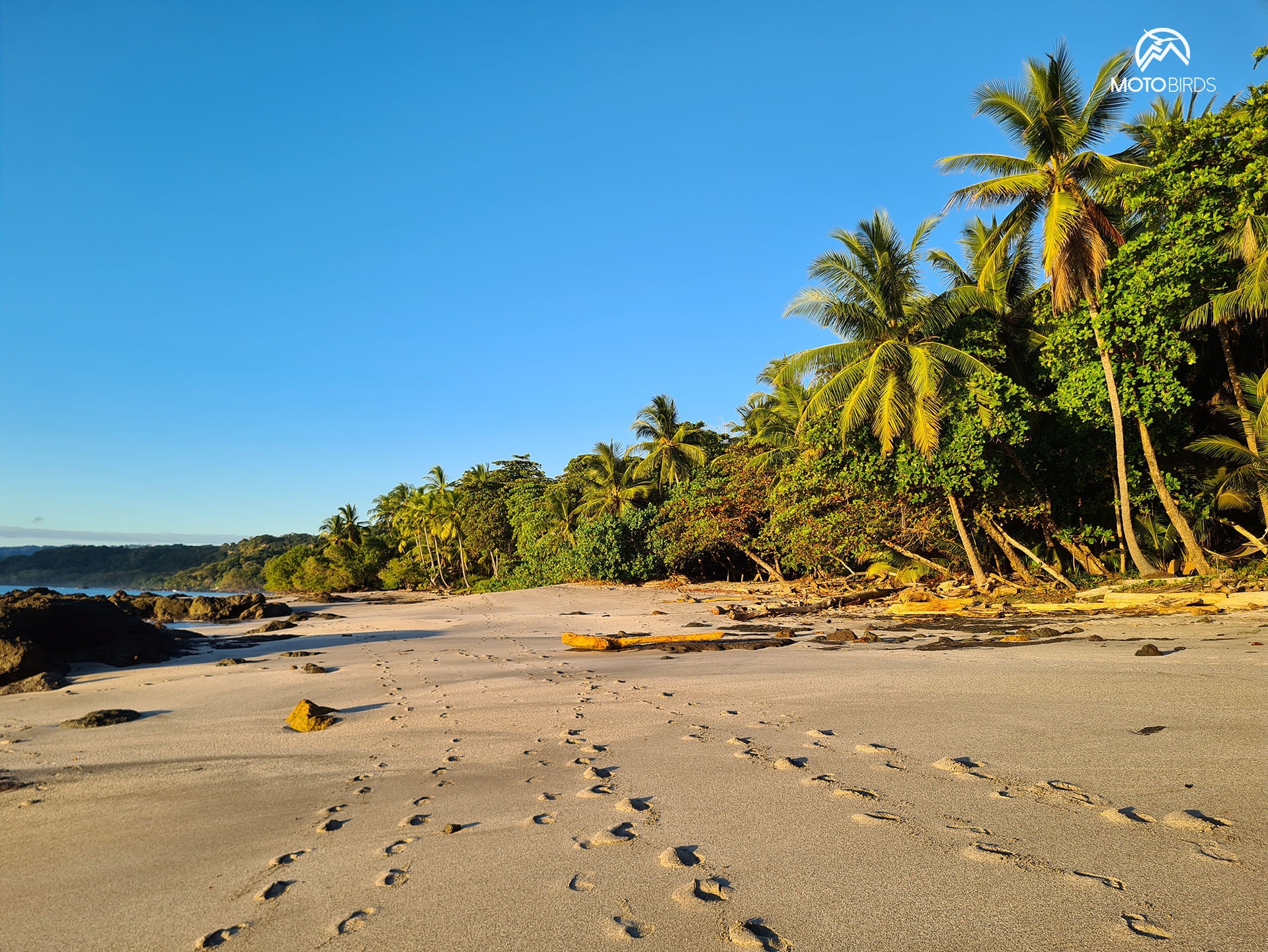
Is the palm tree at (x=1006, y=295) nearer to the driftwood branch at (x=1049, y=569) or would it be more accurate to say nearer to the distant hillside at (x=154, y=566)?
the driftwood branch at (x=1049, y=569)

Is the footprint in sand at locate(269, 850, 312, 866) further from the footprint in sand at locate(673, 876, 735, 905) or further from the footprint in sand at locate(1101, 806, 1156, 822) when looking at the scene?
the footprint in sand at locate(1101, 806, 1156, 822)

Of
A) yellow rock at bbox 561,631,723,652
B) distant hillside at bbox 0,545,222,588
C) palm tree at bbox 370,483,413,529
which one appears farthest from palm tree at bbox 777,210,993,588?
distant hillside at bbox 0,545,222,588

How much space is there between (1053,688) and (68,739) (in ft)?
29.4

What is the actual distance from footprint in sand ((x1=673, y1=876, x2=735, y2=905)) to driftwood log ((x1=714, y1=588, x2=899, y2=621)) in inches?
504

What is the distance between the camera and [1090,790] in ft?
11.6

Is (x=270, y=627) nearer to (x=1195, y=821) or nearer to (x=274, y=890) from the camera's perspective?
(x=274, y=890)

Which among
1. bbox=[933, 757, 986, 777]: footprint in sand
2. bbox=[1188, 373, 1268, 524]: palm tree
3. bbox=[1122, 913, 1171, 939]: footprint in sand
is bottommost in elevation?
bbox=[933, 757, 986, 777]: footprint in sand

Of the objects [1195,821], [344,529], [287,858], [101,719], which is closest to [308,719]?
[101,719]

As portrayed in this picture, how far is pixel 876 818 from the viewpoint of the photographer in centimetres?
337

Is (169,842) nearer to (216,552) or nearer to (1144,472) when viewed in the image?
(1144,472)

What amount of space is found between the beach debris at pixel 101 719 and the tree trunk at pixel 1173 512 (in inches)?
663

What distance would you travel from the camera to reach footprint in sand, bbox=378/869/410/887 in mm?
3031

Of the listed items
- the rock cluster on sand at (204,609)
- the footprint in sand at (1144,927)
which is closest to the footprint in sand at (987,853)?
the footprint in sand at (1144,927)

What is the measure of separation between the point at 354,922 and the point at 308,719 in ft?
13.4
